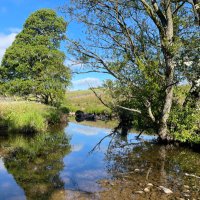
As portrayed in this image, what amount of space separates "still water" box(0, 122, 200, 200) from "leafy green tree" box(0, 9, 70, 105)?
2657 cm

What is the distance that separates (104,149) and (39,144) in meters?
4.35

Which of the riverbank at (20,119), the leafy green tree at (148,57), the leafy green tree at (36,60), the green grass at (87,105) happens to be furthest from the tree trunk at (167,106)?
the leafy green tree at (36,60)

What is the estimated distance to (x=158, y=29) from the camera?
20109 millimetres

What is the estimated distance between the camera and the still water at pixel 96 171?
35.2 feet

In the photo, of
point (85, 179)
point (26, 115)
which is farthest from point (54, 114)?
point (85, 179)

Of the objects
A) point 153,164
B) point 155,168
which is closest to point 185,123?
point 153,164

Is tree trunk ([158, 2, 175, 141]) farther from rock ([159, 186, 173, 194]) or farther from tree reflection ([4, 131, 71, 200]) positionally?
rock ([159, 186, 173, 194])

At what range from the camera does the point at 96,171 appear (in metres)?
14.0

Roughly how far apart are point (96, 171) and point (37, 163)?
10.1 ft

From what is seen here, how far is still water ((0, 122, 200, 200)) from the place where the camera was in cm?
1072

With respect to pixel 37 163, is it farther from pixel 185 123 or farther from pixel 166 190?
pixel 185 123

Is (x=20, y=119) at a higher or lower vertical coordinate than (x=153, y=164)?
higher

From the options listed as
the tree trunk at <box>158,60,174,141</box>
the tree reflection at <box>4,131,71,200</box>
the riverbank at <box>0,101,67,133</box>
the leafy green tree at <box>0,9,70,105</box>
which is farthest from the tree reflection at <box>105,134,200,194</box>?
the leafy green tree at <box>0,9,70,105</box>

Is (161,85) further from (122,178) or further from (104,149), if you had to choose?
(122,178)
